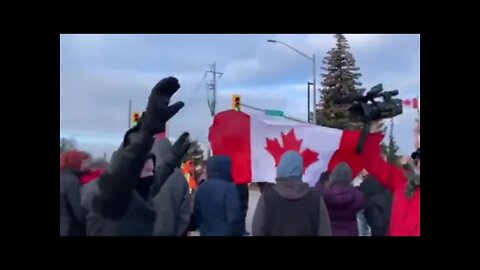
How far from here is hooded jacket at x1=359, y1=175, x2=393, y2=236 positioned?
22.9 ft

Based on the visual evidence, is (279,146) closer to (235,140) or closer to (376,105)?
(235,140)

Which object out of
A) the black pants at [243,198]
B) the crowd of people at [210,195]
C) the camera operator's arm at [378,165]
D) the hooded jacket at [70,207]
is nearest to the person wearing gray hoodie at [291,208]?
the crowd of people at [210,195]

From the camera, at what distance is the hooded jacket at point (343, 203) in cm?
667

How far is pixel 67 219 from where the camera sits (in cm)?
623

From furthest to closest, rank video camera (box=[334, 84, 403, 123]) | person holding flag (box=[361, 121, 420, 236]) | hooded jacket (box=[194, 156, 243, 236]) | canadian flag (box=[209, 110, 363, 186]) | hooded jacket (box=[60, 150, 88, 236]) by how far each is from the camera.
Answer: canadian flag (box=[209, 110, 363, 186]), video camera (box=[334, 84, 403, 123]), person holding flag (box=[361, 121, 420, 236]), hooded jacket (box=[194, 156, 243, 236]), hooded jacket (box=[60, 150, 88, 236])

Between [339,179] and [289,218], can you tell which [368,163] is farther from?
[289,218]

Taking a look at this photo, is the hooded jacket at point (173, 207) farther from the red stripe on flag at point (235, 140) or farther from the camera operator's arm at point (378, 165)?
the camera operator's arm at point (378, 165)

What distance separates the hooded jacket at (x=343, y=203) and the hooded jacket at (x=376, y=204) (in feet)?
0.61

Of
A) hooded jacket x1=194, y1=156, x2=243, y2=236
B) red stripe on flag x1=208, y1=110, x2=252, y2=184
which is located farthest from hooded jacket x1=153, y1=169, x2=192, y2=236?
red stripe on flag x1=208, y1=110, x2=252, y2=184

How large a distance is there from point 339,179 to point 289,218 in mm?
789

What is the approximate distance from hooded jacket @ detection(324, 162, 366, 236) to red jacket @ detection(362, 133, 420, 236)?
35 centimetres

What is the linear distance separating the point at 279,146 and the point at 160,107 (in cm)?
186

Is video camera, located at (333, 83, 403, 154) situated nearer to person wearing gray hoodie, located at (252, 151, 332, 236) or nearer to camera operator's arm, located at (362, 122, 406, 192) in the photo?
camera operator's arm, located at (362, 122, 406, 192)

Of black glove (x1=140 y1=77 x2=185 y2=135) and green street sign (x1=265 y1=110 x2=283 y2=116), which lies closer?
black glove (x1=140 y1=77 x2=185 y2=135)
